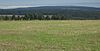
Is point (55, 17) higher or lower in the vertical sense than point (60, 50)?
lower

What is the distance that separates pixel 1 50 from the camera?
14031 millimetres

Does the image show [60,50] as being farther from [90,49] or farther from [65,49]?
[90,49]

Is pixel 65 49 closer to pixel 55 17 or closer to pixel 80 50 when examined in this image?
pixel 80 50

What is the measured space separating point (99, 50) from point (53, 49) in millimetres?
2301

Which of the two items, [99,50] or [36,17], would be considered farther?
[36,17]

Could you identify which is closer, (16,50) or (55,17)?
(16,50)

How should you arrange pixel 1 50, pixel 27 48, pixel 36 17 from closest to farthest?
pixel 1 50
pixel 27 48
pixel 36 17

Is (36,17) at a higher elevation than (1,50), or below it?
below

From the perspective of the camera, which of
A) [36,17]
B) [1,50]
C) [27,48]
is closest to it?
[1,50]

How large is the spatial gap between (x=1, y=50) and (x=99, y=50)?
4.82 metres

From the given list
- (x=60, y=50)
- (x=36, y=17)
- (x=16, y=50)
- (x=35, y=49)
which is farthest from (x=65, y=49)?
(x=36, y=17)

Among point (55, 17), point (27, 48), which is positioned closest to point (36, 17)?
point (55, 17)

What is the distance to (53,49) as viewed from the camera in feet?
48.6

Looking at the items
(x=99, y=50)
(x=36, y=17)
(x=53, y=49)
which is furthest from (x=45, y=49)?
(x=36, y=17)
